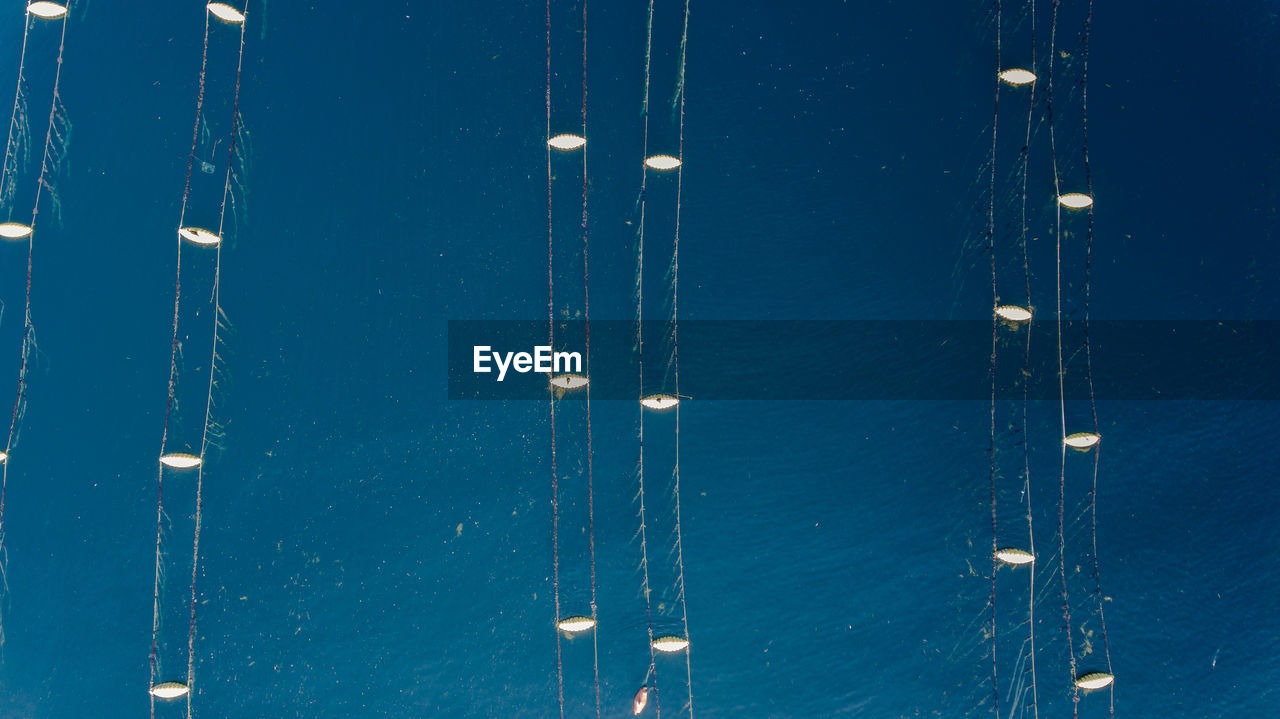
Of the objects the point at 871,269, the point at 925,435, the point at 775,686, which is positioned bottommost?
the point at 775,686

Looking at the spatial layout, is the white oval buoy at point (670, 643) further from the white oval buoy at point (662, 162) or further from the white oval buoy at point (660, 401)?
the white oval buoy at point (662, 162)

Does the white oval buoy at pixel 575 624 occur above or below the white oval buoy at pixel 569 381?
below

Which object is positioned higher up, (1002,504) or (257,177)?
(257,177)

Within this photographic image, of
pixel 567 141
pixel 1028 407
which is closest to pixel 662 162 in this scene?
pixel 567 141

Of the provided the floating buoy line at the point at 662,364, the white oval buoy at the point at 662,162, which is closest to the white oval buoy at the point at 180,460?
the floating buoy line at the point at 662,364

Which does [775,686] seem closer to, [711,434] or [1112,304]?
[711,434]

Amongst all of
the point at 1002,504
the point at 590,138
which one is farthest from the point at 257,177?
the point at 1002,504

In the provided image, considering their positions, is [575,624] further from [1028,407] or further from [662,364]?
[1028,407]
